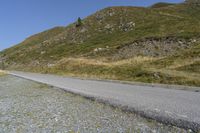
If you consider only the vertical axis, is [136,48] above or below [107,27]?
below

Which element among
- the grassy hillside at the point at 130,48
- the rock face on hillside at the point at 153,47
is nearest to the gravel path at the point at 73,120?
the grassy hillside at the point at 130,48

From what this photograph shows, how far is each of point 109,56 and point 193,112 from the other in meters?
40.7

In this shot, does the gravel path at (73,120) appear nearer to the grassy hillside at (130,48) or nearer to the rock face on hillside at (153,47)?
the grassy hillside at (130,48)

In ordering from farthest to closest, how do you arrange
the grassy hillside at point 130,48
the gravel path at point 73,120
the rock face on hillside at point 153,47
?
the rock face on hillside at point 153,47 → the grassy hillside at point 130,48 → the gravel path at point 73,120

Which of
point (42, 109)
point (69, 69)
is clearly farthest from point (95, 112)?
point (69, 69)

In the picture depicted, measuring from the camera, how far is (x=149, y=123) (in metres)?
7.90

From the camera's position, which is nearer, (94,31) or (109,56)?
(109,56)

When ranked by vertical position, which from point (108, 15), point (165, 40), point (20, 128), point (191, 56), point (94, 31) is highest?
point (108, 15)

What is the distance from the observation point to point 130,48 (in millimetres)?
49938

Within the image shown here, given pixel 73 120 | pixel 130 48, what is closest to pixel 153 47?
pixel 130 48

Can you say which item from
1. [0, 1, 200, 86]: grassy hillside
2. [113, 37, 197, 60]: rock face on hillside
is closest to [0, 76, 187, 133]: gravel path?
[0, 1, 200, 86]: grassy hillside

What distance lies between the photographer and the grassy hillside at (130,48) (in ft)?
95.3

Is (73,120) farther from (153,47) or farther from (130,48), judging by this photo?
(130,48)

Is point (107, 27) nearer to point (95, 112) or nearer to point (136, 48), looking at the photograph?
point (136, 48)
